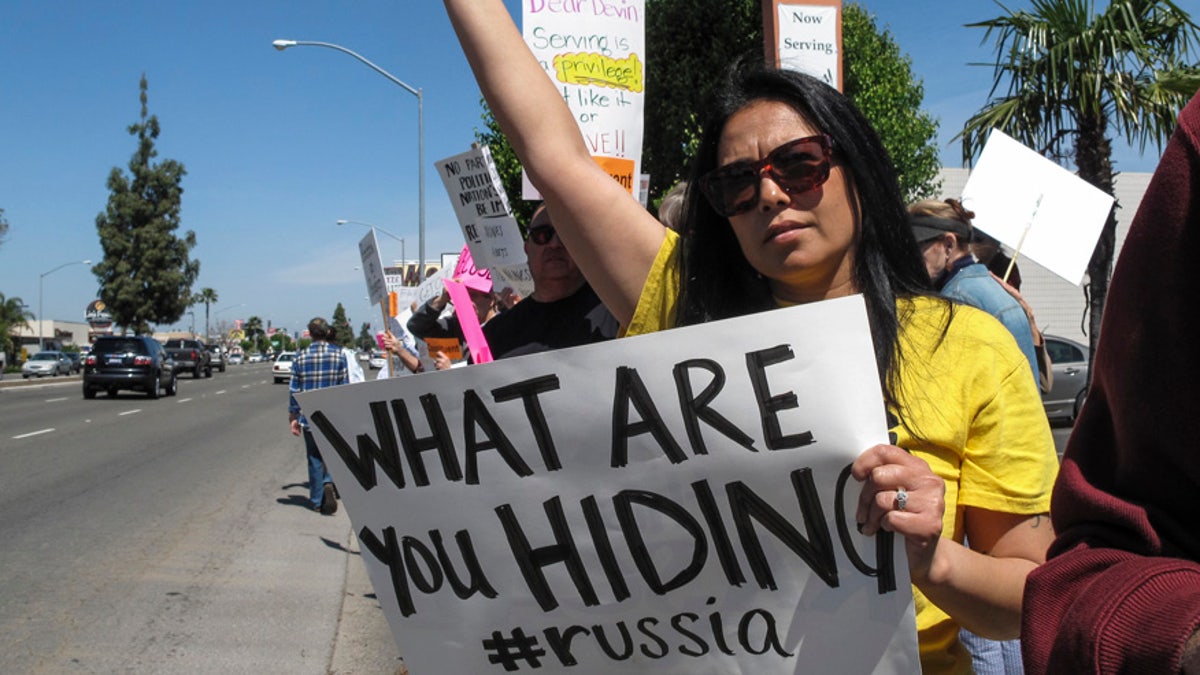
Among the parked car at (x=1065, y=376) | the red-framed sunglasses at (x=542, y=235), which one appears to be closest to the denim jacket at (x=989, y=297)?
the red-framed sunglasses at (x=542, y=235)

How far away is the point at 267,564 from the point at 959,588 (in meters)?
6.54

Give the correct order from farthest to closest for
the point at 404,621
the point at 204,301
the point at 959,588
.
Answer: the point at 204,301
the point at 404,621
the point at 959,588

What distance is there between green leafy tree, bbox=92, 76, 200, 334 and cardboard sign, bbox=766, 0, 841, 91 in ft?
212

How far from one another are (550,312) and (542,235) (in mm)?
304

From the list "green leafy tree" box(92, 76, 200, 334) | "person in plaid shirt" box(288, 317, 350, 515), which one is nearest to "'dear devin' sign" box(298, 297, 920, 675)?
"person in plaid shirt" box(288, 317, 350, 515)

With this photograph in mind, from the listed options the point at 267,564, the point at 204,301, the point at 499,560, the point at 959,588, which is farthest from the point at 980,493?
the point at 204,301

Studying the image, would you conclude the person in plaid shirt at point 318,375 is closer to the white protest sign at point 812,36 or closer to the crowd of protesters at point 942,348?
the white protest sign at point 812,36

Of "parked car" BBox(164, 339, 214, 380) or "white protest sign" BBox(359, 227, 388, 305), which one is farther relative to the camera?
"parked car" BBox(164, 339, 214, 380)

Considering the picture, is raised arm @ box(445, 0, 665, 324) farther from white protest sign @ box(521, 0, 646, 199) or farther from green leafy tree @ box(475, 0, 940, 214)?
green leafy tree @ box(475, 0, 940, 214)

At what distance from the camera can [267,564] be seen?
22.8 feet

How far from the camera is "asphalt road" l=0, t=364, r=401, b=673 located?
4898 mm

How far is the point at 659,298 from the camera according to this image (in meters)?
1.61

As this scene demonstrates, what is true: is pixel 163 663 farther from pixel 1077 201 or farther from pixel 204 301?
pixel 204 301

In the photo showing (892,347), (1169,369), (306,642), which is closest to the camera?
(1169,369)
